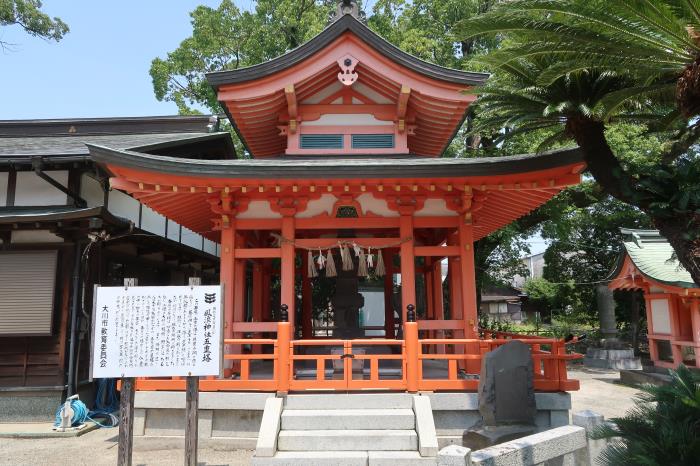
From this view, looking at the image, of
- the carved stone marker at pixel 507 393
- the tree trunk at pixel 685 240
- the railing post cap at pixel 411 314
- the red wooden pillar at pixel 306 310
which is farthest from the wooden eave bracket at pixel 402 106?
the tree trunk at pixel 685 240

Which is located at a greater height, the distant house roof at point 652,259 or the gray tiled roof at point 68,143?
the gray tiled roof at point 68,143

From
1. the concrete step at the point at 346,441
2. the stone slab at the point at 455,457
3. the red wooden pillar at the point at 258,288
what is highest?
the red wooden pillar at the point at 258,288

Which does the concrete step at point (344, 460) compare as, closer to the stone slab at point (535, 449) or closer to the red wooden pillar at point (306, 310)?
the stone slab at point (535, 449)

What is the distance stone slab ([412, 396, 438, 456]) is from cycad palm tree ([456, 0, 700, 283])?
368 cm

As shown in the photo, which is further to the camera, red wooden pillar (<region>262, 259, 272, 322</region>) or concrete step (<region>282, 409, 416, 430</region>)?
red wooden pillar (<region>262, 259, 272, 322</region>)

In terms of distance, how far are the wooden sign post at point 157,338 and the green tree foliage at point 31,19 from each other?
1915 cm

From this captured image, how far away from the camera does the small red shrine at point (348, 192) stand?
24.1 ft

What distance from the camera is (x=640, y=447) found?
13.2 feet

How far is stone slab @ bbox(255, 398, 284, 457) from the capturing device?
607 centimetres

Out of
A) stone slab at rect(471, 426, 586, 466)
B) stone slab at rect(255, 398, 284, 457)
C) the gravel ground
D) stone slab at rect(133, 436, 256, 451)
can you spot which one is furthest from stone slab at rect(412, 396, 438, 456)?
the gravel ground

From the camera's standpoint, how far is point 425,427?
6.46 meters

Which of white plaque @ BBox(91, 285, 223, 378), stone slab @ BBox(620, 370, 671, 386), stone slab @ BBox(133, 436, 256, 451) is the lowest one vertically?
stone slab @ BBox(620, 370, 671, 386)

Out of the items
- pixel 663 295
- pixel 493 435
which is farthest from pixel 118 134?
pixel 663 295

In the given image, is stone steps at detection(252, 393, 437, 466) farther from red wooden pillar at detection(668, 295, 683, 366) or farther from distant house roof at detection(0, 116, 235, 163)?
red wooden pillar at detection(668, 295, 683, 366)
